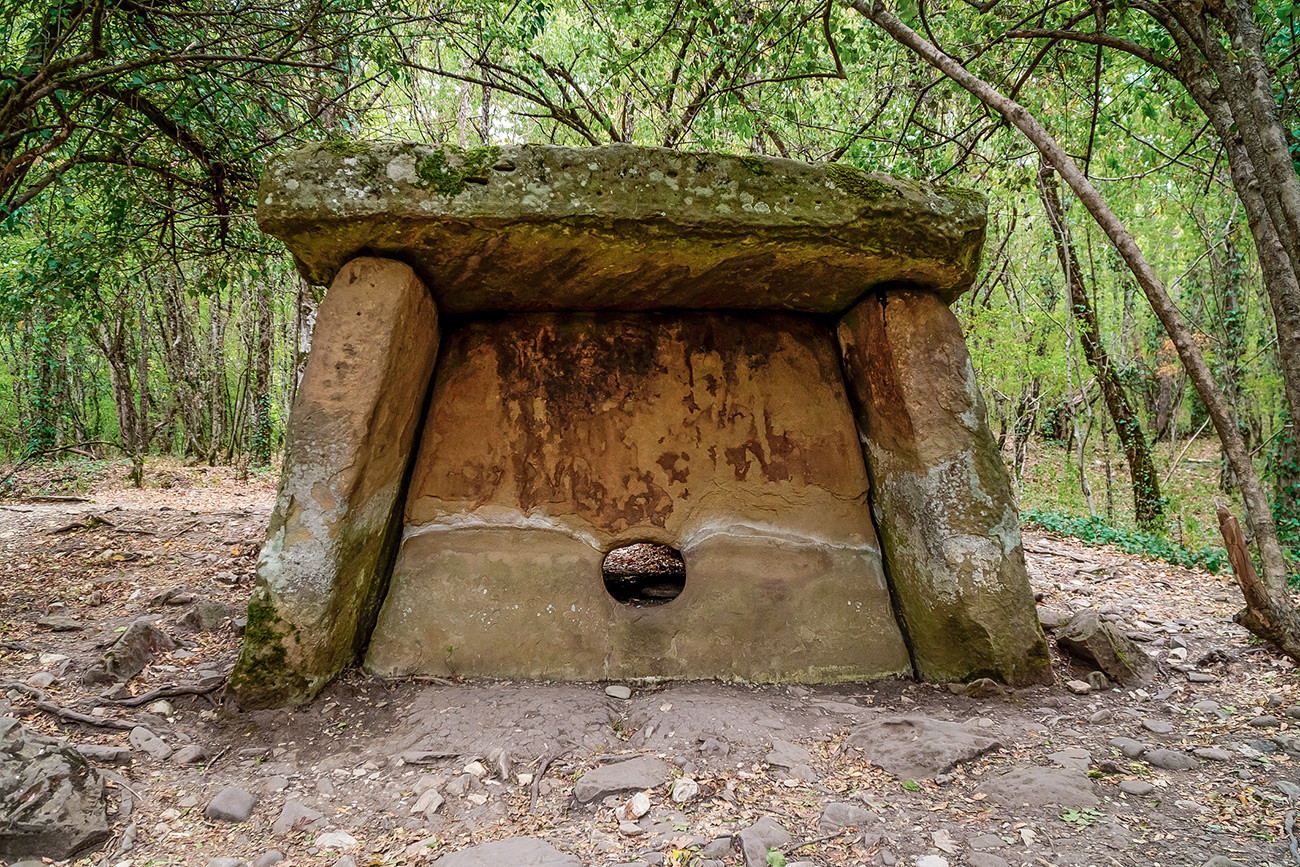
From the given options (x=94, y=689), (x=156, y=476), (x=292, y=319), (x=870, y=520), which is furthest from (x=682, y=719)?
(x=292, y=319)

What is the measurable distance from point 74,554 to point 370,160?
12.1ft

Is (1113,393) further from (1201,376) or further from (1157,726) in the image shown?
(1157,726)

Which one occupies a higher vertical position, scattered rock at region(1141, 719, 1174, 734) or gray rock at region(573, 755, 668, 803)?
scattered rock at region(1141, 719, 1174, 734)

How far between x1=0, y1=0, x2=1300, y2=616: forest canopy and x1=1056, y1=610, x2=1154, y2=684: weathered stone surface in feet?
2.16

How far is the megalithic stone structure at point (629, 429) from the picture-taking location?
283 centimetres

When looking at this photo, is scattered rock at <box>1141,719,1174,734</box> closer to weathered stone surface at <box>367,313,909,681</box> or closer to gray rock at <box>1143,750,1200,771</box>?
gray rock at <box>1143,750,1200,771</box>

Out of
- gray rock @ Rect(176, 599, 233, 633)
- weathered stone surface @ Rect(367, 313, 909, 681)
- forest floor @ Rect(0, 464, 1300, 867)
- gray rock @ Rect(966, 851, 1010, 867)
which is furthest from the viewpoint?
gray rock @ Rect(176, 599, 233, 633)

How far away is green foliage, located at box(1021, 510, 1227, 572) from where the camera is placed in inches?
211

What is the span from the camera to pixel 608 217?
2820 mm

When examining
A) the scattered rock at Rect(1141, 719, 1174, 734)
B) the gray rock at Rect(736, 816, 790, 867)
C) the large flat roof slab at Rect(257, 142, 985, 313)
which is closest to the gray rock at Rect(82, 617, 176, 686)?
the large flat roof slab at Rect(257, 142, 985, 313)

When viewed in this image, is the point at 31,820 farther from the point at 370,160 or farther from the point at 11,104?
the point at 11,104

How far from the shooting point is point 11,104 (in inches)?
126

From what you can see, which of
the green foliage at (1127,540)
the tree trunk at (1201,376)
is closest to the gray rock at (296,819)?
the tree trunk at (1201,376)

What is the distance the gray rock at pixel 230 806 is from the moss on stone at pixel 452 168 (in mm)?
2253
